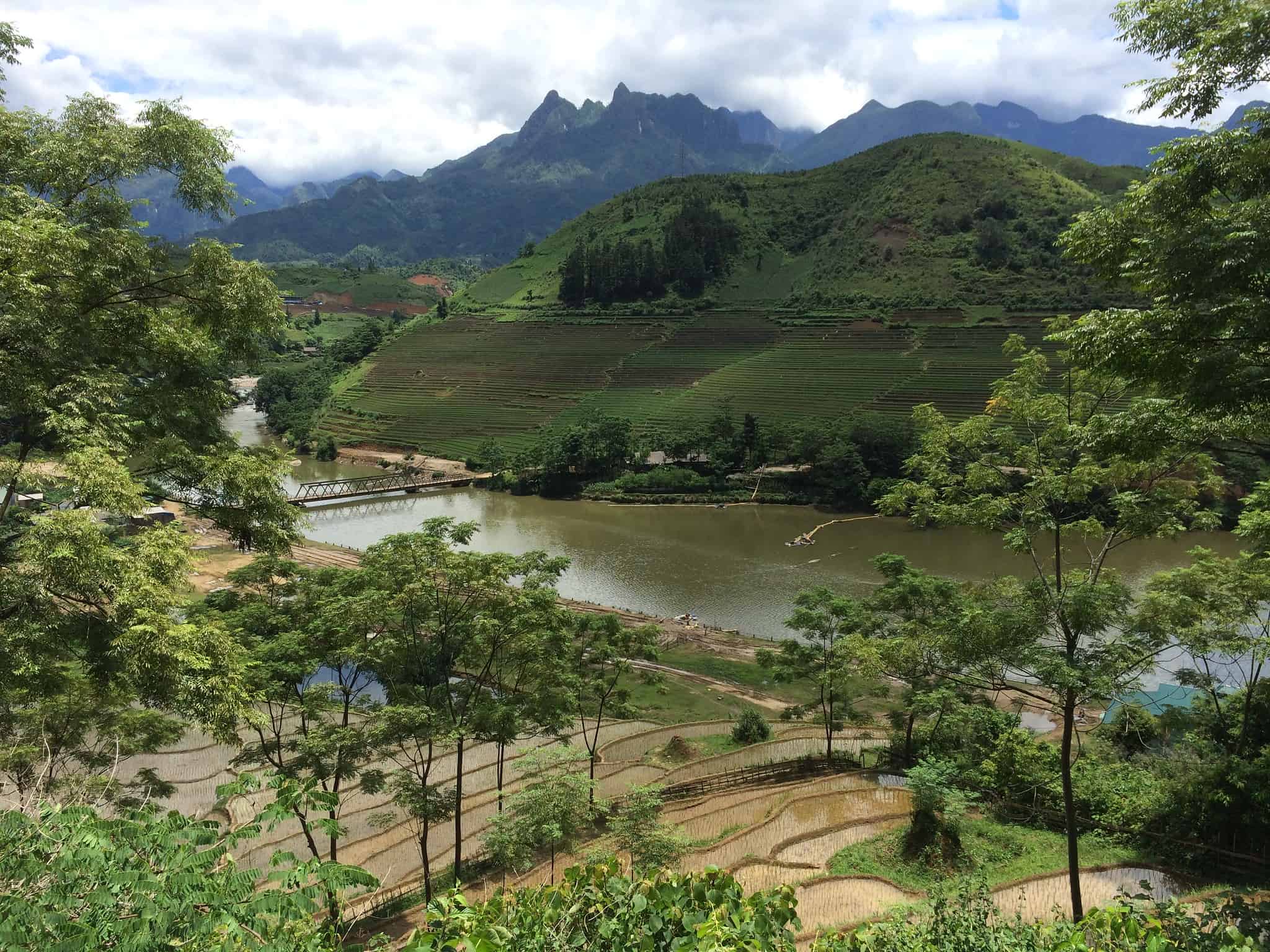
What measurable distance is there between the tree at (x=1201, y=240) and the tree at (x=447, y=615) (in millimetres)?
9908

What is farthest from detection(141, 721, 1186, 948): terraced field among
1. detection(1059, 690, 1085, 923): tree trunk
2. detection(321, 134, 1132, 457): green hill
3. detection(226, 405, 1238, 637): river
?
detection(321, 134, 1132, 457): green hill

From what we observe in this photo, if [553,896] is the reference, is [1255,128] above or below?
above

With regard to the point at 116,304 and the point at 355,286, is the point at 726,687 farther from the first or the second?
the point at 355,286

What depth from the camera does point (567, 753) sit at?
14.1 m

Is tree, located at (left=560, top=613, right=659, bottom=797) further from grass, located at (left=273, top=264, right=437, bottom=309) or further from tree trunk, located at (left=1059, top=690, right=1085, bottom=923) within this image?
grass, located at (left=273, top=264, right=437, bottom=309)

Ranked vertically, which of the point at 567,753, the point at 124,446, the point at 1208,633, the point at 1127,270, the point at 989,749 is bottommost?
the point at 989,749

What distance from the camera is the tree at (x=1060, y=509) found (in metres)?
8.40

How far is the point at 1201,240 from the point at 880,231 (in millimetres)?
106118

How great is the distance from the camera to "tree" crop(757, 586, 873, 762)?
1947cm

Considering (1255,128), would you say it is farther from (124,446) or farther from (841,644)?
(841,644)

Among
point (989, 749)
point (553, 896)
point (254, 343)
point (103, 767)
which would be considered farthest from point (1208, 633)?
point (103, 767)

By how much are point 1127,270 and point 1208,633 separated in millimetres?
8333

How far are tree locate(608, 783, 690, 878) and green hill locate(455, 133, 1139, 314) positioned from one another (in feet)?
262

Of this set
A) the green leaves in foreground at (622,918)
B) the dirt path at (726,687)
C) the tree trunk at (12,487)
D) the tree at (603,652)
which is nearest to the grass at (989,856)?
the tree at (603,652)
